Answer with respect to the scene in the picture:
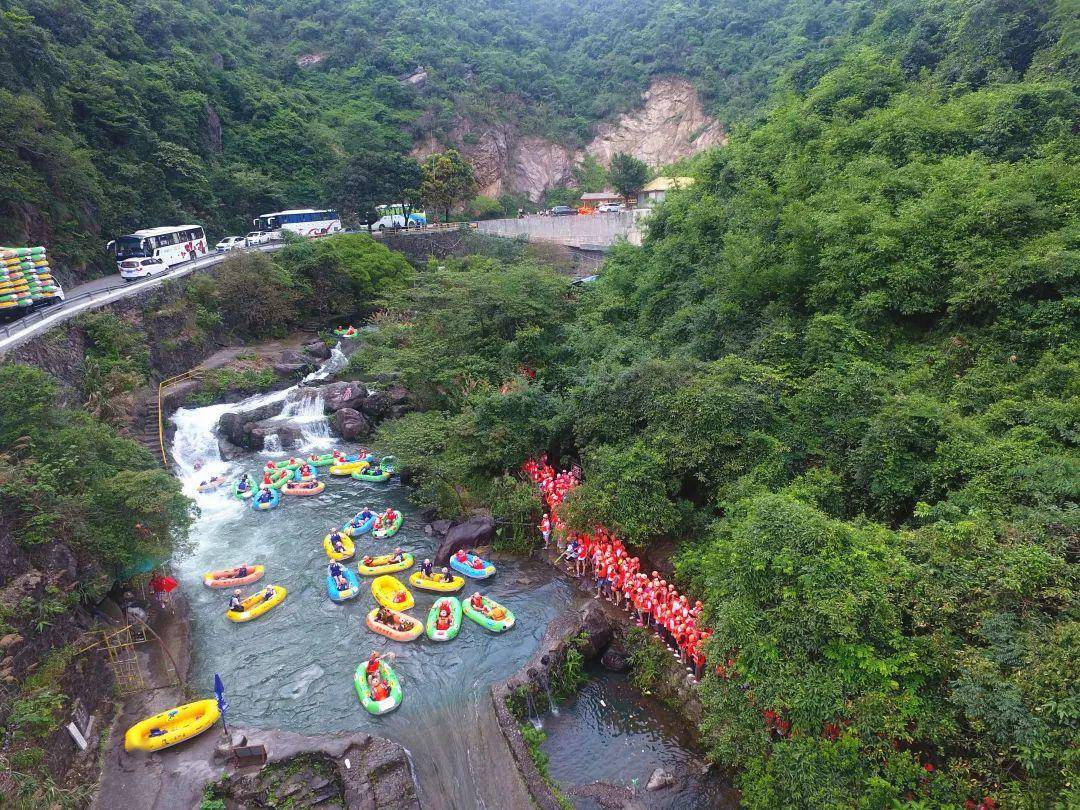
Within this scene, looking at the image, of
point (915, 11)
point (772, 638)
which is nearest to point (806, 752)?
point (772, 638)

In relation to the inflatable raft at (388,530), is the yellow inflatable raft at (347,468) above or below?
above

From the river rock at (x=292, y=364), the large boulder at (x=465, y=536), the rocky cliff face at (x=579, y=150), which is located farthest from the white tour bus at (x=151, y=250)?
the rocky cliff face at (x=579, y=150)

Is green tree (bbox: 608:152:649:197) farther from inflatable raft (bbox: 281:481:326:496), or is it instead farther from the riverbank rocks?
the riverbank rocks

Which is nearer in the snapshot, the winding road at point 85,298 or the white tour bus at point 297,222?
the winding road at point 85,298

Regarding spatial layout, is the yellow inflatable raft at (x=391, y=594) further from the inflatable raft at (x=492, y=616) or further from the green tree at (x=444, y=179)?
the green tree at (x=444, y=179)

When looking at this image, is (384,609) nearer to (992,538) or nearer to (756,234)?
(992,538)

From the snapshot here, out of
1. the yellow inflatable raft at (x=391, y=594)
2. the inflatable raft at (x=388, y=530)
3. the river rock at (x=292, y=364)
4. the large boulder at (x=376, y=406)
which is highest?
the river rock at (x=292, y=364)

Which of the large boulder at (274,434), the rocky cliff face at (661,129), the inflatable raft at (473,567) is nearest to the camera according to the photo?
the inflatable raft at (473,567)

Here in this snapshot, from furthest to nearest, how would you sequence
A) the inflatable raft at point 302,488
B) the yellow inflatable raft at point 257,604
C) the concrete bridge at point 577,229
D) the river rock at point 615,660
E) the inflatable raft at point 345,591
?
the concrete bridge at point 577,229
the inflatable raft at point 302,488
the inflatable raft at point 345,591
the yellow inflatable raft at point 257,604
the river rock at point 615,660

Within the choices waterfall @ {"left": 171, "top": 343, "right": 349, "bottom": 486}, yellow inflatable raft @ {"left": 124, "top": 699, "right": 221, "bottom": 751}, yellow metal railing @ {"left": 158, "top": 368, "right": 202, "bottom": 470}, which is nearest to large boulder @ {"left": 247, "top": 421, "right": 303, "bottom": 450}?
waterfall @ {"left": 171, "top": 343, "right": 349, "bottom": 486}
